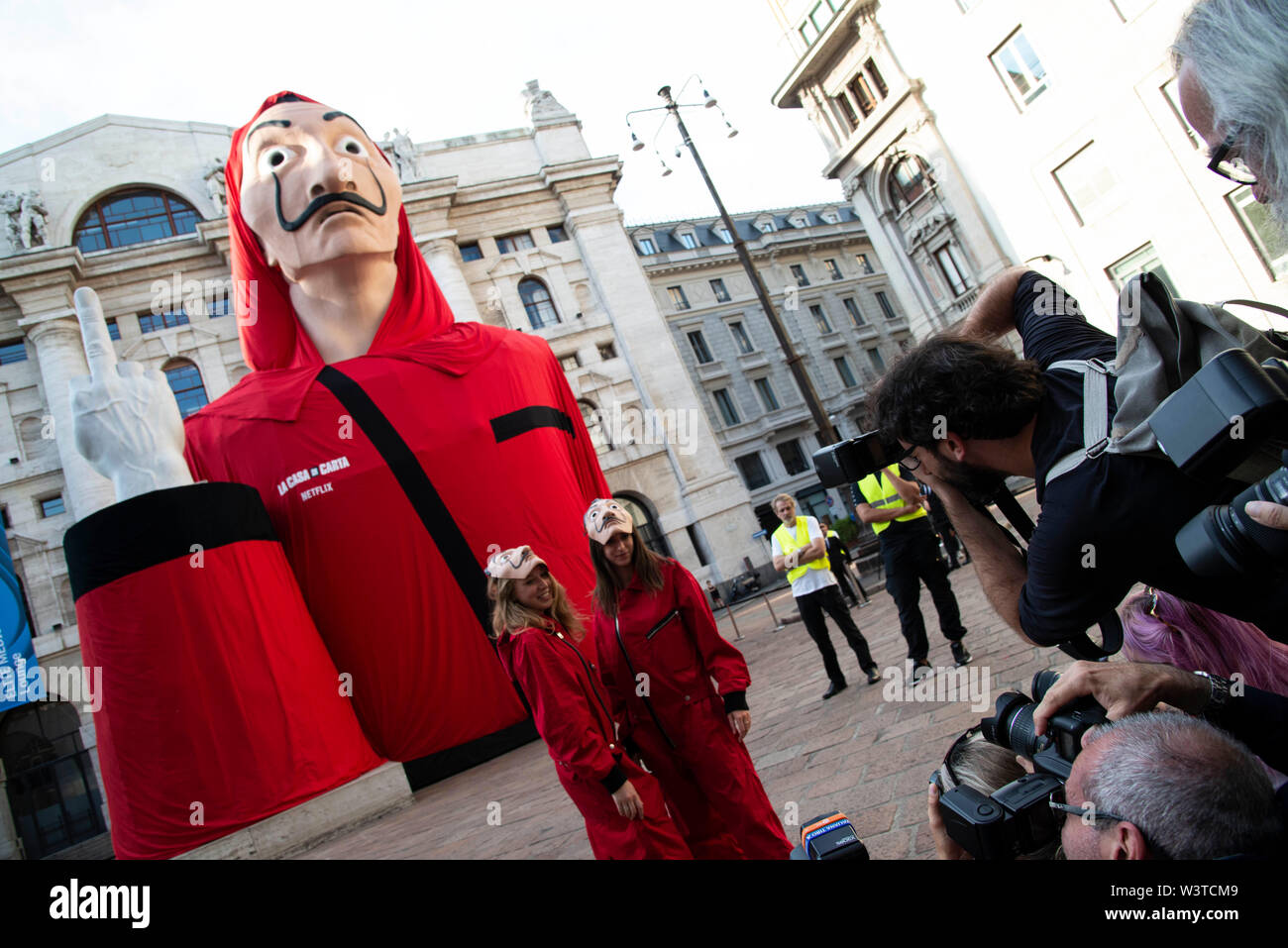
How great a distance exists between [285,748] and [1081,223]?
19731 millimetres

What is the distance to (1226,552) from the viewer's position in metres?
1.12

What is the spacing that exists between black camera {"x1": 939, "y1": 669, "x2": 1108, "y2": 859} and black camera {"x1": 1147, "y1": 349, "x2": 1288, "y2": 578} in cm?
39

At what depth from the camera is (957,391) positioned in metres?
1.69

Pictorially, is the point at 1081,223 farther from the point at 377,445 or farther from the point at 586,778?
the point at 586,778

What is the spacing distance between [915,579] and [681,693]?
2.68 meters

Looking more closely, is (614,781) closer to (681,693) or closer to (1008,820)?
(681,693)

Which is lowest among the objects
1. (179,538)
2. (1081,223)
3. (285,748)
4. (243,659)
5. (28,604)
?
(285,748)

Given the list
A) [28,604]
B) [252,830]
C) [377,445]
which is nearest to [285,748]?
[252,830]

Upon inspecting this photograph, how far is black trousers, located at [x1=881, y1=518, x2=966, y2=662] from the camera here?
201 inches

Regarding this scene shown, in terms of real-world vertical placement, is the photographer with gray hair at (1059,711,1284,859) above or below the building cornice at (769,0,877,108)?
below

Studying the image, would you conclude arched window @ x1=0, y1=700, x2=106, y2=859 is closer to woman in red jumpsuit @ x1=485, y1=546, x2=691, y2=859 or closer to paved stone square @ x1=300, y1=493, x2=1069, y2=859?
paved stone square @ x1=300, y1=493, x2=1069, y2=859

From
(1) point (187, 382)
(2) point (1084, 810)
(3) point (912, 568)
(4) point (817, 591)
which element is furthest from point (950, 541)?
(1) point (187, 382)

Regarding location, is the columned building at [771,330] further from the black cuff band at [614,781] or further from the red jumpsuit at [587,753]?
the black cuff band at [614,781]

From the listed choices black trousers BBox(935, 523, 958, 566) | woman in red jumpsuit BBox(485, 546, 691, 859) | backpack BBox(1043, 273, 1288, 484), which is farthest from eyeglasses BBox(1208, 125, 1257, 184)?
black trousers BBox(935, 523, 958, 566)
